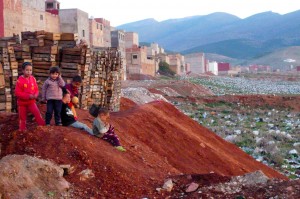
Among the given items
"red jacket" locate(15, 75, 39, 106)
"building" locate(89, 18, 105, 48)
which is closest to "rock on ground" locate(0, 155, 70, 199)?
"red jacket" locate(15, 75, 39, 106)

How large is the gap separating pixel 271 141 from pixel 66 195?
908 centimetres

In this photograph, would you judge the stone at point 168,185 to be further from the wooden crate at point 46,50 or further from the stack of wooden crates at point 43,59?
the wooden crate at point 46,50

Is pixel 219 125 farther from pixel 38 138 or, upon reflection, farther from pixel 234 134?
pixel 38 138

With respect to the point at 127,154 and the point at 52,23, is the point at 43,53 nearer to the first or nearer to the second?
the point at 127,154

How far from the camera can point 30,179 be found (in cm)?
518

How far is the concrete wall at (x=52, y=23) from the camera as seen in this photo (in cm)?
3741

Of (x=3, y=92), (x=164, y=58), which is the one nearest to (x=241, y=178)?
(x=3, y=92)

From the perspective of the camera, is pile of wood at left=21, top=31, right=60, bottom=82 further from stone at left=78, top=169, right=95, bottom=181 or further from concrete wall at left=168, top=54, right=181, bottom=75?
concrete wall at left=168, top=54, right=181, bottom=75

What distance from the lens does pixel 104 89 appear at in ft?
37.4

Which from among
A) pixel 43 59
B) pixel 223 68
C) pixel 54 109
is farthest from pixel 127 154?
pixel 223 68

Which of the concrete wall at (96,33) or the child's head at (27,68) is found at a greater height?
the concrete wall at (96,33)

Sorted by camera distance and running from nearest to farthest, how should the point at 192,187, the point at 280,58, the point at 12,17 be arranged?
the point at 192,187, the point at 12,17, the point at 280,58

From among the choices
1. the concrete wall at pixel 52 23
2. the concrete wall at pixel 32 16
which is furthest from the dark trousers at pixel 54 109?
the concrete wall at pixel 52 23

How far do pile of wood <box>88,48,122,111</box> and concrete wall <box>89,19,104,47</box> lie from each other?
103 feet
